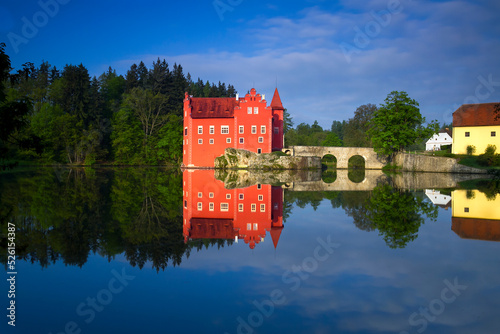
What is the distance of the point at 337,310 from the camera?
15.7 ft

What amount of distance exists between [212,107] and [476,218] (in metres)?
40.5

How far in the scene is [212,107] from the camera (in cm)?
4944

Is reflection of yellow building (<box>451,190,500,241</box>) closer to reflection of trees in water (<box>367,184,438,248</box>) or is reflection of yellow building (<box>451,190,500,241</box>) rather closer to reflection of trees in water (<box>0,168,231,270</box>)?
reflection of trees in water (<box>367,184,438,248</box>)

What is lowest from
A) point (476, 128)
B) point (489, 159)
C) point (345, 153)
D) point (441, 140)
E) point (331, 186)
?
point (331, 186)

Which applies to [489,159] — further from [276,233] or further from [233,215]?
[276,233]

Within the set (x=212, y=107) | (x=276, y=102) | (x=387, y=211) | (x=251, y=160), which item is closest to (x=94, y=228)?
(x=387, y=211)

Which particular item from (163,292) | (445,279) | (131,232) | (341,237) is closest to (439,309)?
(445,279)

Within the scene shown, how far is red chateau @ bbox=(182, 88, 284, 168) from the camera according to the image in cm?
4753

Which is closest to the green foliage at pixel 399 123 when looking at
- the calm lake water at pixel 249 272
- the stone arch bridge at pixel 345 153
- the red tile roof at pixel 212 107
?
the stone arch bridge at pixel 345 153

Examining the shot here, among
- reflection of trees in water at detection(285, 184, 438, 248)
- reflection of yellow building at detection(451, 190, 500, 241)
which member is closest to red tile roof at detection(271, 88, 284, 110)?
reflection of trees in water at detection(285, 184, 438, 248)

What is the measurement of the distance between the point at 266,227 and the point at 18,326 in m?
6.60

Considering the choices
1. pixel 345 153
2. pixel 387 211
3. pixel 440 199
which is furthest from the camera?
pixel 345 153

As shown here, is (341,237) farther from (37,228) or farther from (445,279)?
(37,228)

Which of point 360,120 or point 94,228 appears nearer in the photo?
point 94,228
